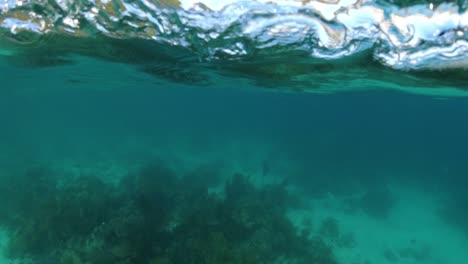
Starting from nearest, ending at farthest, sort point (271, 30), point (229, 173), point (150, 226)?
point (271, 30) < point (150, 226) < point (229, 173)

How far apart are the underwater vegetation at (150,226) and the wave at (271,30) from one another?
7.56 meters

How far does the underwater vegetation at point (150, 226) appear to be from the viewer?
12.9m

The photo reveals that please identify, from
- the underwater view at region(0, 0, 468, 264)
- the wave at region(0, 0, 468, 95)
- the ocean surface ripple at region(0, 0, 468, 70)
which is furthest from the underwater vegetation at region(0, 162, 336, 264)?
the ocean surface ripple at region(0, 0, 468, 70)

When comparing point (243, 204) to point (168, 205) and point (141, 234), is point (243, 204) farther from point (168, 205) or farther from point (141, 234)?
point (141, 234)

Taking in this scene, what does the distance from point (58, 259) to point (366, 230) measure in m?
19.9

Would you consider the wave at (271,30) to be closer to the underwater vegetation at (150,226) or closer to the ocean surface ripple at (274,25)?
the ocean surface ripple at (274,25)

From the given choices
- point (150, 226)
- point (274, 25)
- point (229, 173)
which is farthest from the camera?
point (229, 173)

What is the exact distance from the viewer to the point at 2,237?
17734mm

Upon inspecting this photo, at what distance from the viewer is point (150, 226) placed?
46.0 ft

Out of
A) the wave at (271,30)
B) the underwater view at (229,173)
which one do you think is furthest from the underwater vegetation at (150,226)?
the wave at (271,30)

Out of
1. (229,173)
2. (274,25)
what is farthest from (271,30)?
(229,173)

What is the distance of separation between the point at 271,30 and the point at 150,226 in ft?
31.6

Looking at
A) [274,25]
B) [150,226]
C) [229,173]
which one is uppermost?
[274,25]

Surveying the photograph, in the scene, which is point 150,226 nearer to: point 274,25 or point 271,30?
point 271,30
